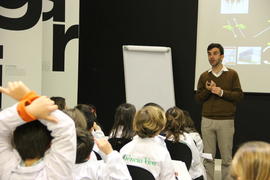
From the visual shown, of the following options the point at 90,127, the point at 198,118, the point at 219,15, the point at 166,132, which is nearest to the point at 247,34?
the point at 219,15

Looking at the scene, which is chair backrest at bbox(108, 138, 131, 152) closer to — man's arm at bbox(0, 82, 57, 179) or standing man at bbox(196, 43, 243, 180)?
man's arm at bbox(0, 82, 57, 179)

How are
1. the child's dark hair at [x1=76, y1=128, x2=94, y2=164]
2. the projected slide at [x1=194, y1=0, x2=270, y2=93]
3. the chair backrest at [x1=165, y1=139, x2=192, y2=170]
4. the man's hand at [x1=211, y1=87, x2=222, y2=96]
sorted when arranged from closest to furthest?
1. the child's dark hair at [x1=76, y1=128, x2=94, y2=164]
2. the chair backrest at [x1=165, y1=139, x2=192, y2=170]
3. the man's hand at [x1=211, y1=87, x2=222, y2=96]
4. the projected slide at [x1=194, y1=0, x2=270, y2=93]

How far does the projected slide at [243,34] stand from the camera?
5.13 meters

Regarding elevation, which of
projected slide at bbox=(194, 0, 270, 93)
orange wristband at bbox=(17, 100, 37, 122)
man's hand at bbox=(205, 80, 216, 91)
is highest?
projected slide at bbox=(194, 0, 270, 93)

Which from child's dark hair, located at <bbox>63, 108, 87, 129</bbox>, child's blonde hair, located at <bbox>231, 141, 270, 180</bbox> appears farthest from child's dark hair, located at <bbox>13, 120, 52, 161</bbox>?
child's blonde hair, located at <bbox>231, 141, 270, 180</bbox>

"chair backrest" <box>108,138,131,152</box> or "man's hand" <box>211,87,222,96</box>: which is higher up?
"man's hand" <box>211,87,222,96</box>

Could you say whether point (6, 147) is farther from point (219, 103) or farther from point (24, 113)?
point (219, 103)

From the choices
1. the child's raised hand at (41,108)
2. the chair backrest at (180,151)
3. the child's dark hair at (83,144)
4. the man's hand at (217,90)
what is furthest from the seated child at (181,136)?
the child's raised hand at (41,108)

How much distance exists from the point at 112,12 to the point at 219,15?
1638 millimetres

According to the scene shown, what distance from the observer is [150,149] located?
229cm

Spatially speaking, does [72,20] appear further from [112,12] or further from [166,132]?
[166,132]

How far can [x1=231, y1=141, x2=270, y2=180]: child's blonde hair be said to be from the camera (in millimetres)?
1161

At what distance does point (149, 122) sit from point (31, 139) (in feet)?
3.67

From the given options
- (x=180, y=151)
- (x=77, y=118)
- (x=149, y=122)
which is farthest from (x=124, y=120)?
(x=77, y=118)
